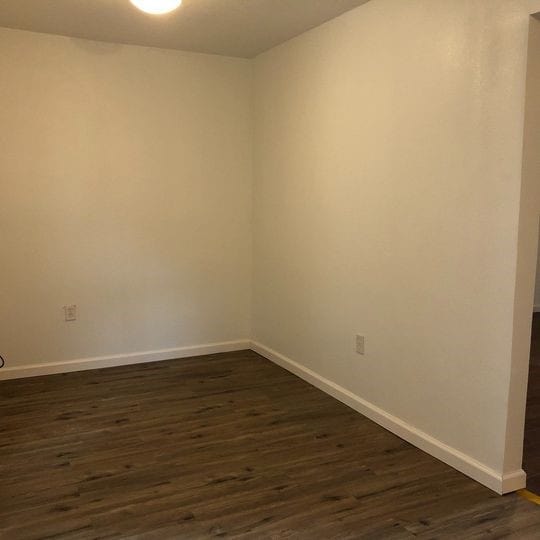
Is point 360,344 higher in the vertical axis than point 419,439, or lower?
higher

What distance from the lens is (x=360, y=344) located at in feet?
10.7

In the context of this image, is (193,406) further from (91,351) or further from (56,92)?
(56,92)

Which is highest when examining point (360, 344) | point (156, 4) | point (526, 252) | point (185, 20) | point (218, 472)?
point (185, 20)

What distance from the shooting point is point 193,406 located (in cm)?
337

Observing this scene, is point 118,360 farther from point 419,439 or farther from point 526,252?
point 526,252

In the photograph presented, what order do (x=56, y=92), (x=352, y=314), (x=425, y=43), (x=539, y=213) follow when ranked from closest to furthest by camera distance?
(x=539, y=213) < (x=425, y=43) < (x=352, y=314) < (x=56, y=92)

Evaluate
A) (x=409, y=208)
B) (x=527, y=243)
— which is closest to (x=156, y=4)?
(x=409, y=208)

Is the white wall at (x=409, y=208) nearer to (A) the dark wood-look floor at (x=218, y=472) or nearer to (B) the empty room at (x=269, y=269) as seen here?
(B) the empty room at (x=269, y=269)

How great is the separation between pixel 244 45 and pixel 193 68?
1.46 feet

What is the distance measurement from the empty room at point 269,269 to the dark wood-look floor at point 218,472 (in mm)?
15

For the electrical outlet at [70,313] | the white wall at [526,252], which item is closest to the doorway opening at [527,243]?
the white wall at [526,252]

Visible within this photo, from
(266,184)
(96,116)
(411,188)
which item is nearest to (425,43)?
(411,188)

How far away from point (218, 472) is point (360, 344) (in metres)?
1.15

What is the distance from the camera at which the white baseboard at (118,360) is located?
3.85 meters
